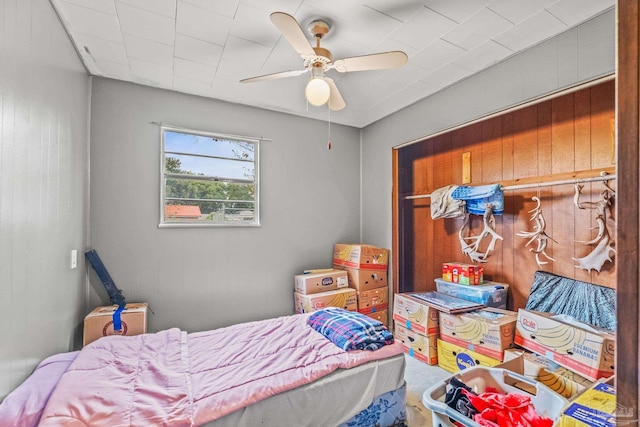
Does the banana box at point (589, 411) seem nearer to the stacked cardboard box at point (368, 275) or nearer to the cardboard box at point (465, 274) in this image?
the cardboard box at point (465, 274)

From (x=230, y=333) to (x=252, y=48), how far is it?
2222 millimetres

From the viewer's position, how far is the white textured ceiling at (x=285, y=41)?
6.23 feet

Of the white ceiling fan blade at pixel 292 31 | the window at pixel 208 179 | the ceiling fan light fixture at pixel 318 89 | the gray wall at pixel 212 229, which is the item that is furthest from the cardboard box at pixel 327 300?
the white ceiling fan blade at pixel 292 31

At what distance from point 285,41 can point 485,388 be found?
8.65 ft

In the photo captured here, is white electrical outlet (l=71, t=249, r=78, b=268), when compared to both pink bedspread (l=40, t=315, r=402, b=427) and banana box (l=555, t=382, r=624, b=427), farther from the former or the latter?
banana box (l=555, t=382, r=624, b=427)

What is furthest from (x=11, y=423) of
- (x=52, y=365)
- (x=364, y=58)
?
(x=364, y=58)

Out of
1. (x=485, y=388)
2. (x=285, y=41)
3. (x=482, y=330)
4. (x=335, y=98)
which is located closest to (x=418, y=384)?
(x=482, y=330)

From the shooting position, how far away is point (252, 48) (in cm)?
235

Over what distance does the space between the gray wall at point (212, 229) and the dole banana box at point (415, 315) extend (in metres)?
1.14

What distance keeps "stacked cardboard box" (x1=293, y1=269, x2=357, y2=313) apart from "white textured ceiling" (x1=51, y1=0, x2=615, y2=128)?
80.9 inches

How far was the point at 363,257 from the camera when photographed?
3.59 m

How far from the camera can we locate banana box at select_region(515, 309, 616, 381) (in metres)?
1.79

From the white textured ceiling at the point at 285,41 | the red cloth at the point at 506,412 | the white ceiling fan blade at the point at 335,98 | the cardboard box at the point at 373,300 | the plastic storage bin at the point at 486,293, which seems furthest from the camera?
the cardboard box at the point at 373,300

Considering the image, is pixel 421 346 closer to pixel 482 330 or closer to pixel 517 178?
pixel 482 330
